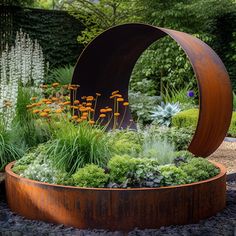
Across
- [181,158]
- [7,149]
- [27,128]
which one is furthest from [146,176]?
[27,128]

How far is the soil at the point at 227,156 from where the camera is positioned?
21.9 feet

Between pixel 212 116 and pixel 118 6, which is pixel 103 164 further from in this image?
pixel 118 6

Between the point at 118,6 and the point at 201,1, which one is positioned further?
the point at 118,6

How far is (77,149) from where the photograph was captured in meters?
4.60

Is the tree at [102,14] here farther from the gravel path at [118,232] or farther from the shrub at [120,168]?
the gravel path at [118,232]

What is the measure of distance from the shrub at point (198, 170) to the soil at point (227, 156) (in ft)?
5.36

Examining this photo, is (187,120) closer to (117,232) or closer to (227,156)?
(227,156)

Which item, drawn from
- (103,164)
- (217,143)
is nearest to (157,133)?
(217,143)

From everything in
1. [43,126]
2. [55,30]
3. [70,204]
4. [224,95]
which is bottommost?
[70,204]

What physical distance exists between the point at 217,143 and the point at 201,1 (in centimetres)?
784

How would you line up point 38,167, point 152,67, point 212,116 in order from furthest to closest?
1. point 152,67
2. point 212,116
3. point 38,167

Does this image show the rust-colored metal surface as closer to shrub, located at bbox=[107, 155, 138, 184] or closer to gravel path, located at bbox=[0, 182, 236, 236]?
gravel path, located at bbox=[0, 182, 236, 236]

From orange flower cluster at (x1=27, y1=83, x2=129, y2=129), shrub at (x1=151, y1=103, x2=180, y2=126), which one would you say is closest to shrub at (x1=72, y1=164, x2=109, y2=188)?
orange flower cluster at (x1=27, y1=83, x2=129, y2=129)

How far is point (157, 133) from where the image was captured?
6.48m
